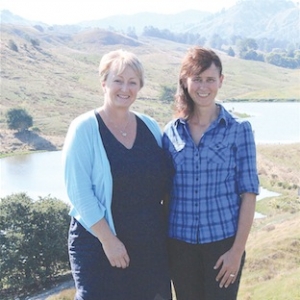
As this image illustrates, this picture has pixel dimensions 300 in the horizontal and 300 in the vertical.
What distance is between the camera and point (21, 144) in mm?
49969

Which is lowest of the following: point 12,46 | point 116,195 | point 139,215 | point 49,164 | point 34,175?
point 49,164

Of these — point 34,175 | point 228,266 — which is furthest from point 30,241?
point 34,175

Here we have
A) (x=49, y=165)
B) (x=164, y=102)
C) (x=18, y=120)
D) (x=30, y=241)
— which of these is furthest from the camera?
(x=164, y=102)

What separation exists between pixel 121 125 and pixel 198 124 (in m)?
0.50

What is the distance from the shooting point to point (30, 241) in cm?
1769

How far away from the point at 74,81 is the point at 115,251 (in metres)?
86.0

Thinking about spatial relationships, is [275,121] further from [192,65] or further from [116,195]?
[116,195]

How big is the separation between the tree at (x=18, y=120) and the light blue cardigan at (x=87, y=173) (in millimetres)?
50878

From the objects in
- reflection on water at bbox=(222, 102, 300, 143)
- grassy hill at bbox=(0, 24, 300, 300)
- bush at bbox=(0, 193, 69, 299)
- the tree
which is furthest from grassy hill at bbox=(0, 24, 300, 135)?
bush at bbox=(0, 193, 69, 299)

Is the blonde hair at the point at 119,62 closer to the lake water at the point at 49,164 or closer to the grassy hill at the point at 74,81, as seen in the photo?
the lake water at the point at 49,164

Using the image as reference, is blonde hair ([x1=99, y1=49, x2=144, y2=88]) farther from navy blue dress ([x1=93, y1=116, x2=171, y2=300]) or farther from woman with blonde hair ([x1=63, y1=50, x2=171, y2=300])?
navy blue dress ([x1=93, y1=116, x2=171, y2=300])

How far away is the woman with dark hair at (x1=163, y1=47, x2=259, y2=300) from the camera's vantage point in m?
3.12

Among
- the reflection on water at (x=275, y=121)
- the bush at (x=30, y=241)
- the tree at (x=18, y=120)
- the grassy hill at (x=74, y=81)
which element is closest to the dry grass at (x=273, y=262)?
the bush at (x=30, y=241)

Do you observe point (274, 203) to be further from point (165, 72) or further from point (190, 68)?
point (165, 72)
